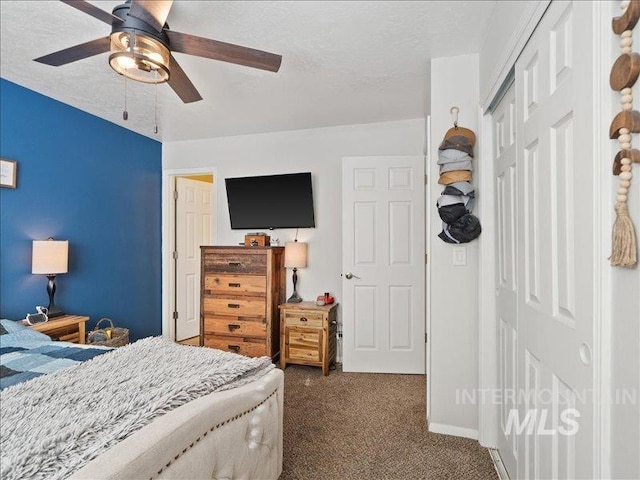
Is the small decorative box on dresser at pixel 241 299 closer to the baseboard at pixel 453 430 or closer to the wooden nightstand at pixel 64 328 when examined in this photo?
the wooden nightstand at pixel 64 328

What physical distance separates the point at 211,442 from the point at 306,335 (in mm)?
2225

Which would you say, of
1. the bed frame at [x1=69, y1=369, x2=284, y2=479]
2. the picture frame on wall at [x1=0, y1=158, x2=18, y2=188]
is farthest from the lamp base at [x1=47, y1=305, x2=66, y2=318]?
the bed frame at [x1=69, y1=369, x2=284, y2=479]

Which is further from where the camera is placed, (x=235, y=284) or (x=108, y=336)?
(x=235, y=284)

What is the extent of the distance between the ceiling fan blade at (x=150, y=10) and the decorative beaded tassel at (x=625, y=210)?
1.60 metres

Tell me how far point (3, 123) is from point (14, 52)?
0.66 metres

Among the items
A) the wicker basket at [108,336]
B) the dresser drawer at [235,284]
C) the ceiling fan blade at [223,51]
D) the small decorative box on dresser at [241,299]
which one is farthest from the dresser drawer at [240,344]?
Result: the ceiling fan blade at [223,51]

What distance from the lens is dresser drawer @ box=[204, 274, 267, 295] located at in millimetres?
3434

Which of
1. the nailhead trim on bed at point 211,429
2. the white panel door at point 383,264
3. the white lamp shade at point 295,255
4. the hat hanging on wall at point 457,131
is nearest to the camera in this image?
the nailhead trim on bed at point 211,429

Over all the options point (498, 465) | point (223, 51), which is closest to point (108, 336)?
point (223, 51)

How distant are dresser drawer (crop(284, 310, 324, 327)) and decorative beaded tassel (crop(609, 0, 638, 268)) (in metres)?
2.74

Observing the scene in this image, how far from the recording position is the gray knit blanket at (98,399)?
0.82m

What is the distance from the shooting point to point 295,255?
3.52 meters

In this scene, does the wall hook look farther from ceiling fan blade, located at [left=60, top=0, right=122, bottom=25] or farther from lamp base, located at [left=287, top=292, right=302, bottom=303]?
lamp base, located at [left=287, top=292, right=302, bottom=303]

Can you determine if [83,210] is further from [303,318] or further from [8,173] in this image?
[303,318]
